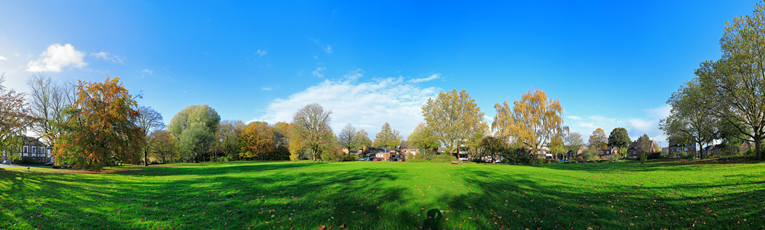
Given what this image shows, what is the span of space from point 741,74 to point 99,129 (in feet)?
184

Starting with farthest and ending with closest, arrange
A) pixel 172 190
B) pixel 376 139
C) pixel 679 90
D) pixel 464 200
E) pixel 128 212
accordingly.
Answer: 1. pixel 376 139
2. pixel 679 90
3. pixel 172 190
4. pixel 464 200
5. pixel 128 212

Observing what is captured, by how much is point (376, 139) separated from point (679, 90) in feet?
269

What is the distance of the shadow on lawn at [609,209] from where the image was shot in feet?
26.8

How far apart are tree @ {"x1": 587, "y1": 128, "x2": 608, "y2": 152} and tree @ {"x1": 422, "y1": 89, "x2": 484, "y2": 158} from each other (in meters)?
74.4

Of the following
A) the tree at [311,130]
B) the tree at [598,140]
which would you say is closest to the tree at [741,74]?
the tree at [311,130]

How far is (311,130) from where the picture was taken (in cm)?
5644

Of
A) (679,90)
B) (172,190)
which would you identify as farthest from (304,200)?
(679,90)

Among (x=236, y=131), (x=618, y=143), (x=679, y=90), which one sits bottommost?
(x=618, y=143)

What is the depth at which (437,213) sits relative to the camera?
9594 millimetres

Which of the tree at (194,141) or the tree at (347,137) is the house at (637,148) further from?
the tree at (194,141)

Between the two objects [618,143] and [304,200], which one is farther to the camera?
[618,143]

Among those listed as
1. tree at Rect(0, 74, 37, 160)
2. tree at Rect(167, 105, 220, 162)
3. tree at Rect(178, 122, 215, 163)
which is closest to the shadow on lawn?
tree at Rect(0, 74, 37, 160)

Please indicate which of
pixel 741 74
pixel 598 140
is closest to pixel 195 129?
pixel 741 74

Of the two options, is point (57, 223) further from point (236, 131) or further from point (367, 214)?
point (236, 131)
